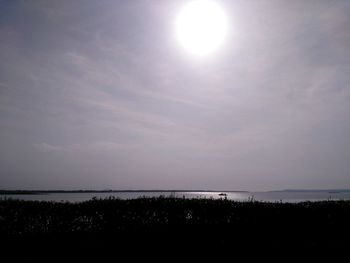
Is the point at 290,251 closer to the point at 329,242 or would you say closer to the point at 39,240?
the point at 329,242

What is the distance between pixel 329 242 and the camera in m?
17.2

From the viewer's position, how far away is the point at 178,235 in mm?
19516

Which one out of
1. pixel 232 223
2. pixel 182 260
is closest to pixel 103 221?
pixel 232 223

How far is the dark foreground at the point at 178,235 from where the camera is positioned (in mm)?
15891

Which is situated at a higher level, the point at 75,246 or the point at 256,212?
the point at 256,212

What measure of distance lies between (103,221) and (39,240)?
275 inches

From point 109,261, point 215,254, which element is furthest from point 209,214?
point 109,261

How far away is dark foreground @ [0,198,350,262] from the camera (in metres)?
15.9

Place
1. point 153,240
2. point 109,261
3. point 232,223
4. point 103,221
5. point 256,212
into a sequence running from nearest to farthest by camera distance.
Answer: point 109,261, point 153,240, point 232,223, point 103,221, point 256,212

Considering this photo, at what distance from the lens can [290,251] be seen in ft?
51.3

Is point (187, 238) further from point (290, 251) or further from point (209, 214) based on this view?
point (209, 214)

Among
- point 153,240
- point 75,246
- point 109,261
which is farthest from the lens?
point 153,240

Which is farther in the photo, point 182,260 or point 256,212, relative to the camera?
point 256,212

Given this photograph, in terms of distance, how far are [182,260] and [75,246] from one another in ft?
18.4
